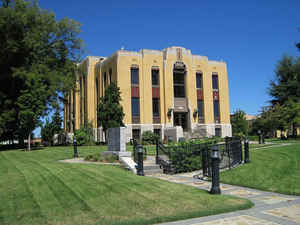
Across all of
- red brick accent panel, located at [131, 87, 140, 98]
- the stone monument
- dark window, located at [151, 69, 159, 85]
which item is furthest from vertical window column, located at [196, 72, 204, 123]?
the stone monument

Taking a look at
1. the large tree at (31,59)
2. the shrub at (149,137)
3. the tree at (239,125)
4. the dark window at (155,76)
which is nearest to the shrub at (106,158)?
the large tree at (31,59)

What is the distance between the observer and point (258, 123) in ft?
141

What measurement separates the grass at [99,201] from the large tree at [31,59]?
1861cm

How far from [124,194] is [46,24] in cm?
2983

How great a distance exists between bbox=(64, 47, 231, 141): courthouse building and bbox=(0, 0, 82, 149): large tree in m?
4.71

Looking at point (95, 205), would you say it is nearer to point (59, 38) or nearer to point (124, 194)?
point (124, 194)

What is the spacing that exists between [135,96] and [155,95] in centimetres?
271

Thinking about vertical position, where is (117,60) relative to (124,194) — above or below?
above

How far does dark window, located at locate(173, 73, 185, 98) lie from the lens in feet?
128

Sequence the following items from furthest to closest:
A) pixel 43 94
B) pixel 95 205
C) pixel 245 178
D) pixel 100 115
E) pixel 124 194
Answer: pixel 100 115, pixel 43 94, pixel 245 178, pixel 124 194, pixel 95 205

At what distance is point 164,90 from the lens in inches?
1458

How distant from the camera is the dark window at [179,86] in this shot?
1531 inches

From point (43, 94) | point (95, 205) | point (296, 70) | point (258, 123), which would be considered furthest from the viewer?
point (296, 70)

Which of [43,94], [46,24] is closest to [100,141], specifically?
[43,94]
